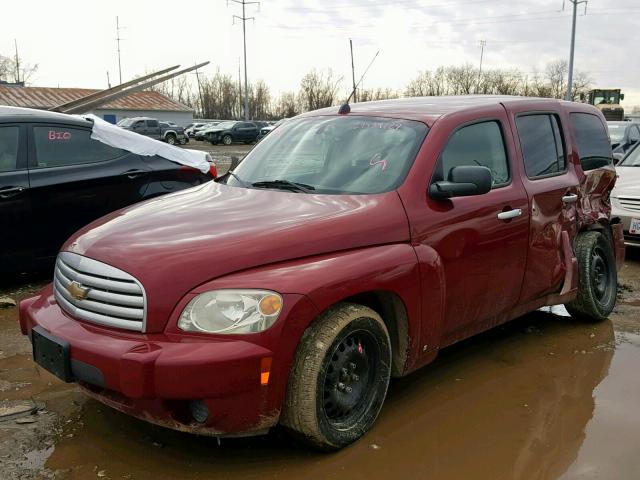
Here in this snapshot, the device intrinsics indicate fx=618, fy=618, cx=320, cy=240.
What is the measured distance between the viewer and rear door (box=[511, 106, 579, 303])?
13.6 feet

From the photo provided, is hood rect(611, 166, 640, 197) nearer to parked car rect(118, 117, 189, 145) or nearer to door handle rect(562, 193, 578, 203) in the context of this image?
door handle rect(562, 193, 578, 203)

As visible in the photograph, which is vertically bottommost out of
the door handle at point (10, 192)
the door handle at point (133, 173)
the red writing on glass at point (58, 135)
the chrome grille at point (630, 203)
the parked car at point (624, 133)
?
the chrome grille at point (630, 203)

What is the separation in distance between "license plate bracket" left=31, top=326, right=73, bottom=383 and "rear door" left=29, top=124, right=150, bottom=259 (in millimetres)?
2688

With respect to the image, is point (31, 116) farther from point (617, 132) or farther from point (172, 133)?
point (172, 133)

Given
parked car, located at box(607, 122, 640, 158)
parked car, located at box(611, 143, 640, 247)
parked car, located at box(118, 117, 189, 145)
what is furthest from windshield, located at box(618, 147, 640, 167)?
parked car, located at box(118, 117, 189, 145)

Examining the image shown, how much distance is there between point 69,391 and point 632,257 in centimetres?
680

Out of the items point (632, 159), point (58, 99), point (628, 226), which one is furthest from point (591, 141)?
point (58, 99)

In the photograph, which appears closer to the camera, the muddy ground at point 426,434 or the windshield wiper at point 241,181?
the muddy ground at point 426,434

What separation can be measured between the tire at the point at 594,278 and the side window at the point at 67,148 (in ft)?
14.1

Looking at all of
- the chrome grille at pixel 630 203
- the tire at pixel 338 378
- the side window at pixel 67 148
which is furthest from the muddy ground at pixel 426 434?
the chrome grille at pixel 630 203

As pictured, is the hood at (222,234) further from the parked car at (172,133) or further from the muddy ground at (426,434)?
the parked car at (172,133)

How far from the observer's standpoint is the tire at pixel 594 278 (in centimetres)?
481

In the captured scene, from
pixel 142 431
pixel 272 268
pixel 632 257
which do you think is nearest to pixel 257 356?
pixel 272 268

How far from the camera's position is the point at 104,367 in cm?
262
